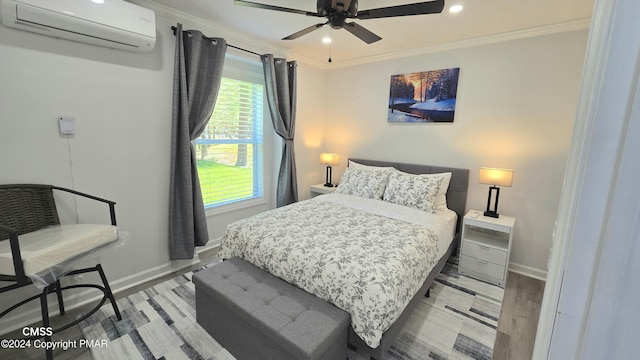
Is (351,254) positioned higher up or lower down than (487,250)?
higher up

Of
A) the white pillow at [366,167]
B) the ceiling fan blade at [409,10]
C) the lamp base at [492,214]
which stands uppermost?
the ceiling fan blade at [409,10]

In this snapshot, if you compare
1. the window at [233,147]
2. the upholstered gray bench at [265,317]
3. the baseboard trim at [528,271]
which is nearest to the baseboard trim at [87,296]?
the window at [233,147]

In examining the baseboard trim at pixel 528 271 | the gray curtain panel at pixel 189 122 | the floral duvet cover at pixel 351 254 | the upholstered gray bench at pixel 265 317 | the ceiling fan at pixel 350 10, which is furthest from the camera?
the baseboard trim at pixel 528 271

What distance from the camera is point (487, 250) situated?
270cm

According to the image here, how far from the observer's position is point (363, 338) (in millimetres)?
1541

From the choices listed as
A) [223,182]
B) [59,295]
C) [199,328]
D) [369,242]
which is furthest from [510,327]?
[59,295]

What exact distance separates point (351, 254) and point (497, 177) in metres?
1.84

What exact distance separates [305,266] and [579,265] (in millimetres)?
1565

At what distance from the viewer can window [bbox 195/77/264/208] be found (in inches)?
125

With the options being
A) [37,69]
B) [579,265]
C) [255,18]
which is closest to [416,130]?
[255,18]

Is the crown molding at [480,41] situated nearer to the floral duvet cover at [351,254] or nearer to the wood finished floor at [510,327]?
the floral duvet cover at [351,254]

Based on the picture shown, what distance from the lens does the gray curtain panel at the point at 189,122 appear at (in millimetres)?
2545

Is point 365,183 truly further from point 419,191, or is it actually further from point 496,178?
point 496,178

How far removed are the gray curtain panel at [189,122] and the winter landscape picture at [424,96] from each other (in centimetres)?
216
